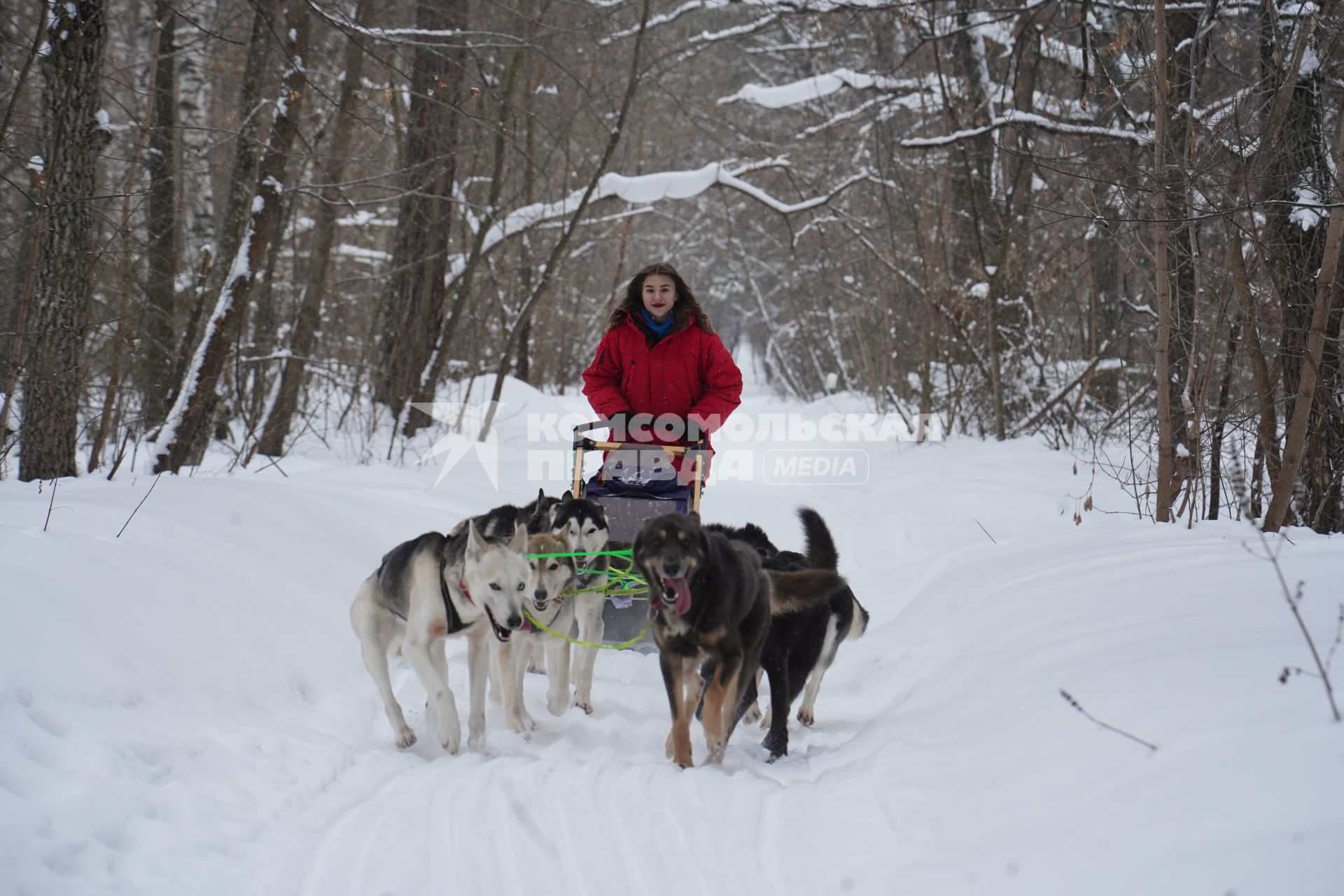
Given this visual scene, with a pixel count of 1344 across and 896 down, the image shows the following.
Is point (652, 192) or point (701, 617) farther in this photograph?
point (652, 192)

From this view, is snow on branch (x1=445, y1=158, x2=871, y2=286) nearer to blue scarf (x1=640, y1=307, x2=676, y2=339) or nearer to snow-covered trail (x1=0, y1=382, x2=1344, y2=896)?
blue scarf (x1=640, y1=307, x2=676, y2=339)

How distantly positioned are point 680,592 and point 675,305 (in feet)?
9.00

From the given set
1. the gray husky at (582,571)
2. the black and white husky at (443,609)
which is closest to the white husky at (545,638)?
the gray husky at (582,571)

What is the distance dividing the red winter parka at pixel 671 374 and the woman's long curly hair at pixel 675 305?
1 centimetres

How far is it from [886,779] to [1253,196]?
404 centimetres

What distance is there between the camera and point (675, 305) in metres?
5.88

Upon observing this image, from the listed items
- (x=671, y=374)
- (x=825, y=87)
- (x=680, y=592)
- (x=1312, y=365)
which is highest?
(x=825, y=87)

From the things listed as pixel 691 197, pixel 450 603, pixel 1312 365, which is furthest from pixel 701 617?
pixel 691 197

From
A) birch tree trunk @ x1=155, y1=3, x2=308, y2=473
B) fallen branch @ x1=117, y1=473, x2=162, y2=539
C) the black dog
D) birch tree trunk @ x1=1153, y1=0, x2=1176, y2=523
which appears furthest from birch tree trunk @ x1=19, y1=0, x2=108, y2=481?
birch tree trunk @ x1=1153, y1=0, x2=1176, y2=523

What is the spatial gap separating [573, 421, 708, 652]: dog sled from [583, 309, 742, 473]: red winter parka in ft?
0.93

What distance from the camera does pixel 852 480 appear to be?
1189 cm

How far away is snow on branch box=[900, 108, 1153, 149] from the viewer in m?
6.95

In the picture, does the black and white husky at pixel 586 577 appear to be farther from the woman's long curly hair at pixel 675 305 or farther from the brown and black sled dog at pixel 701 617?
the woman's long curly hair at pixel 675 305

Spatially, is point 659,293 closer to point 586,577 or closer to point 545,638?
point 586,577
